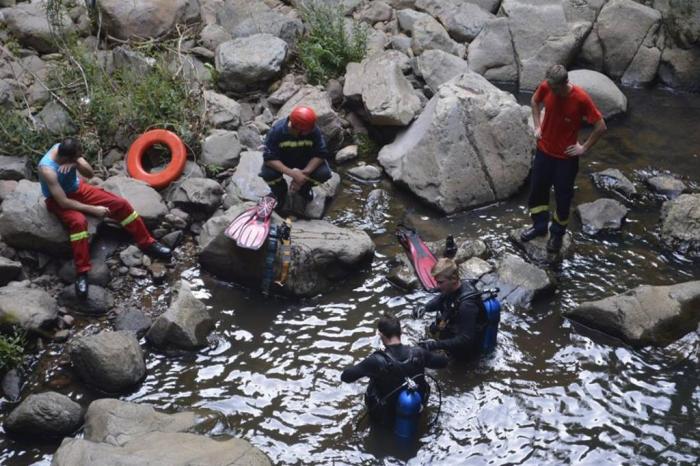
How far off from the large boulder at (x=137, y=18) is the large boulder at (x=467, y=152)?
16.9 feet

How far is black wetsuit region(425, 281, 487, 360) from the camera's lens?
21.4ft

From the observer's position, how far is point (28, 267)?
8055 millimetres

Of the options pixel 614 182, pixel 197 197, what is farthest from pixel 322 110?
pixel 614 182

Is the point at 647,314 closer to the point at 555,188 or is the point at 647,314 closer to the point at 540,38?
the point at 555,188

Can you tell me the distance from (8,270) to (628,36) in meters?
11.8

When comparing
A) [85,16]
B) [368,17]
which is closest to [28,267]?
[85,16]

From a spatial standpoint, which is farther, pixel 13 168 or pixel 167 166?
pixel 167 166

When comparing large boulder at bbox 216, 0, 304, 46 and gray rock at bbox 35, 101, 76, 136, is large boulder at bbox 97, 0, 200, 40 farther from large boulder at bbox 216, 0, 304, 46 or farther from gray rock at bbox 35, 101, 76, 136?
gray rock at bbox 35, 101, 76, 136

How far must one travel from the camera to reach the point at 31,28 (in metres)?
11.3

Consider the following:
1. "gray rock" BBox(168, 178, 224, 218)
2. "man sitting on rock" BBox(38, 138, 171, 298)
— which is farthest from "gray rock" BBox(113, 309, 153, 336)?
"gray rock" BBox(168, 178, 224, 218)

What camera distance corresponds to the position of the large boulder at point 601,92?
12.1 metres

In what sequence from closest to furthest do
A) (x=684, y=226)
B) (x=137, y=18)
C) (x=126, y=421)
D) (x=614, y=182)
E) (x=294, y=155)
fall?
(x=126, y=421)
(x=294, y=155)
(x=684, y=226)
(x=614, y=182)
(x=137, y=18)

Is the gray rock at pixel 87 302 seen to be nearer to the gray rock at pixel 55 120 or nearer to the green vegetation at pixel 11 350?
the green vegetation at pixel 11 350

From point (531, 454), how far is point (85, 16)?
10.6 metres
